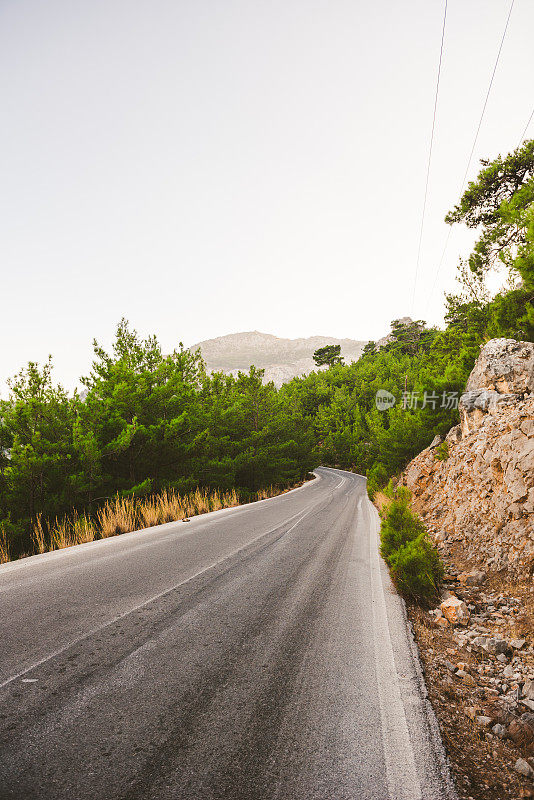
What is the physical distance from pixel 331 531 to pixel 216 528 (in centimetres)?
324

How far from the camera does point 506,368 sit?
10062 mm

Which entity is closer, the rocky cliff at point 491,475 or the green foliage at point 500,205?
the rocky cliff at point 491,475

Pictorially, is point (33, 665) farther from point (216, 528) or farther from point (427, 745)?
point (216, 528)

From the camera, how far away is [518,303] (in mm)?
13430

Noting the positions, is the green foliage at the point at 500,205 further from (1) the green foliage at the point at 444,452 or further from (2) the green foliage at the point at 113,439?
(2) the green foliage at the point at 113,439

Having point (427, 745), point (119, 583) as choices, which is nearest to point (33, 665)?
point (119, 583)

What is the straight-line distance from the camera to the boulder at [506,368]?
9.66 m

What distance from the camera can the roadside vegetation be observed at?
9102 millimetres

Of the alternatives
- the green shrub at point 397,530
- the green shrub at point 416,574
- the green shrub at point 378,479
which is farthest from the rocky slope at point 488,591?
the green shrub at point 378,479

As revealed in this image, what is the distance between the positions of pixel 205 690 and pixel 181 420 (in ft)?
35.3

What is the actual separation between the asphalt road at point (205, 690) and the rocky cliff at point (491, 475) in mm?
2305

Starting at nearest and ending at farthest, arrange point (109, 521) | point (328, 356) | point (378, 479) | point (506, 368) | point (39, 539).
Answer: point (39, 539)
point (109, 521)
point (506, 368)
point (378, 479)
point (328, 356)

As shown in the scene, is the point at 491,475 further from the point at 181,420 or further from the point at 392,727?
the point at 181,420

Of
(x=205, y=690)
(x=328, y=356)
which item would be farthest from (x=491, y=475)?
(x=328, y=356)
